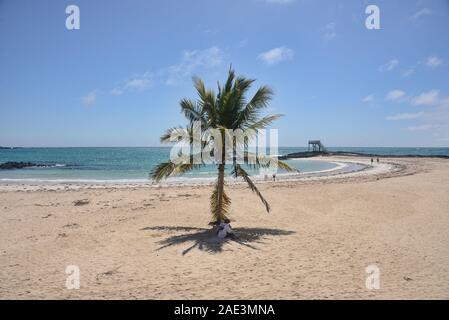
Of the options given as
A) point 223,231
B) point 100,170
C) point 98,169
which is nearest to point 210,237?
point 223,231

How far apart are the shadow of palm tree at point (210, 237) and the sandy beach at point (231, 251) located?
A: 0.12 feet

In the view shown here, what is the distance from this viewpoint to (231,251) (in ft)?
27.0

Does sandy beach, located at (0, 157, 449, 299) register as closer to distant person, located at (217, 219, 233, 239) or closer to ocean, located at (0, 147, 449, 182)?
distant person, located at (217, 219, 233, 239)

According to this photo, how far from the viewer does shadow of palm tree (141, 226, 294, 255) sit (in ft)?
28.3

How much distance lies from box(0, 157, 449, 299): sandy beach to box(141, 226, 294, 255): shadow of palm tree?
4 centimetres

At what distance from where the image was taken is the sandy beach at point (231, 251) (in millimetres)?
6023

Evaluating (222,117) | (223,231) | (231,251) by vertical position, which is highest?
(222,117)

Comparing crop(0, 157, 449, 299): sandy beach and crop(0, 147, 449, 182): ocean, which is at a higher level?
crop(0, 147, 449, 182): ocean

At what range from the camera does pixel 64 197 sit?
18547 millimetres

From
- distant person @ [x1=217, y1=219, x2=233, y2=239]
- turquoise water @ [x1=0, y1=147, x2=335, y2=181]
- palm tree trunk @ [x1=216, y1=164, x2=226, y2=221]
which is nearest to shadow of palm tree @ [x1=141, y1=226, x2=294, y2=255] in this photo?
distant person @ [x1=217, y1=219, x2=233, y2=239]

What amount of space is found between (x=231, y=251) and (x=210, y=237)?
1350 mm

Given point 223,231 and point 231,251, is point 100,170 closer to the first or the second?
point 223,231
